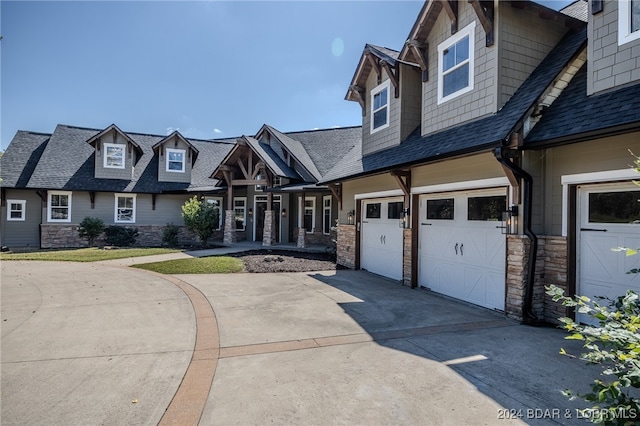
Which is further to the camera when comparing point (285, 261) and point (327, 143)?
point (327, 143)

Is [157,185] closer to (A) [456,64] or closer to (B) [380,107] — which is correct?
(B) [380,107]

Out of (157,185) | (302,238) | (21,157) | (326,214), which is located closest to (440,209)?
(302,238)

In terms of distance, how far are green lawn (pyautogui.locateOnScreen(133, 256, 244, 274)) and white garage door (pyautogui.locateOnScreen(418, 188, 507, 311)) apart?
627 cm

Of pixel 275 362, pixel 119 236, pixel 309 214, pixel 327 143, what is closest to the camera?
pixel 275 362

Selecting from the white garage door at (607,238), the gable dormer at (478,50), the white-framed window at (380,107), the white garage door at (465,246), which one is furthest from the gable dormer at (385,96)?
the white garage door at (607,238)

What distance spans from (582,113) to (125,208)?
21573 millimetres

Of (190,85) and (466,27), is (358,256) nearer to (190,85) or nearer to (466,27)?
(466,27)

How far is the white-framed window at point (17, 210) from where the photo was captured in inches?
700

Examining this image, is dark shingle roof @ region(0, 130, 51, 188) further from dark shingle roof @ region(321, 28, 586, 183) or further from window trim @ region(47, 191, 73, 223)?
dark shingle roof @ region(321, 28, 586, 183)

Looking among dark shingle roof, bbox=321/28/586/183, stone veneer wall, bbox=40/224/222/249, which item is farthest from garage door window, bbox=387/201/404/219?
stone veneer wall, bbox=40/224/222/249

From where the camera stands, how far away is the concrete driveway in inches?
126

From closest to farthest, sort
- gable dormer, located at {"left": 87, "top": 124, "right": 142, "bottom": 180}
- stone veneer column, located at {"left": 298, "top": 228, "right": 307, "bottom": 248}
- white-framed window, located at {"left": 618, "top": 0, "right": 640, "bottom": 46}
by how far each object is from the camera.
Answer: white-framed window, located at {"left": 618, "top": 0, "right": 640, "bottom": 46} < stone veneer column, located at {"left": 298, "top": 228, "right": 307, "bottom": 248} < gable dormer, located at {"left": 87, "top": 124, "right": 142, "bottom": 180}

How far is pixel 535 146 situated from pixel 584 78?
1873 mm

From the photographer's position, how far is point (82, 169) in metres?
19.7
